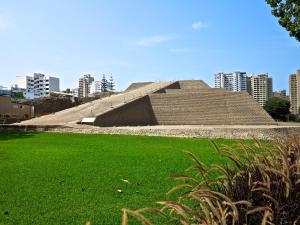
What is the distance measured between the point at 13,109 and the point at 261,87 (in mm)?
42988

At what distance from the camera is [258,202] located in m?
2.35

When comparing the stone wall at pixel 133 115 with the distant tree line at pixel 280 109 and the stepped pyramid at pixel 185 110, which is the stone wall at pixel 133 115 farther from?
the distant tree line at pixel 280 109

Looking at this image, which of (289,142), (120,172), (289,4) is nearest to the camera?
(289,142)

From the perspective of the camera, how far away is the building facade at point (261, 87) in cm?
7388

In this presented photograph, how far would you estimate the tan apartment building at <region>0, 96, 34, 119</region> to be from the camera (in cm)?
4859

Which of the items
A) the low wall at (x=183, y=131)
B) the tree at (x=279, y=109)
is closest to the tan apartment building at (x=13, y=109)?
the low wall at (x=183, y=131)

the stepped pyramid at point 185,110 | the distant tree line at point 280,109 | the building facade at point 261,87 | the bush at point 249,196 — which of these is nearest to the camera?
the bush at point 249,196

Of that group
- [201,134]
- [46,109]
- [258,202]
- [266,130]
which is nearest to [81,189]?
[258,202]

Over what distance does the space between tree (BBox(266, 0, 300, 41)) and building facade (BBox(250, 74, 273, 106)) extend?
5746cm

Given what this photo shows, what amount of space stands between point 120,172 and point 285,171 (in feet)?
17.6

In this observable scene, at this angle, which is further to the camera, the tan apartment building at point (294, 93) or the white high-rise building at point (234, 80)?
the white high-rise building at point (234, 80)

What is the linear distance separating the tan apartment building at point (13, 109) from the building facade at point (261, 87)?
3940cm

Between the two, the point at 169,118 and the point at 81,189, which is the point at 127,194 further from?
the point at 169,118

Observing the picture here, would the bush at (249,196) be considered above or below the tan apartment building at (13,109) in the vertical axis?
below
